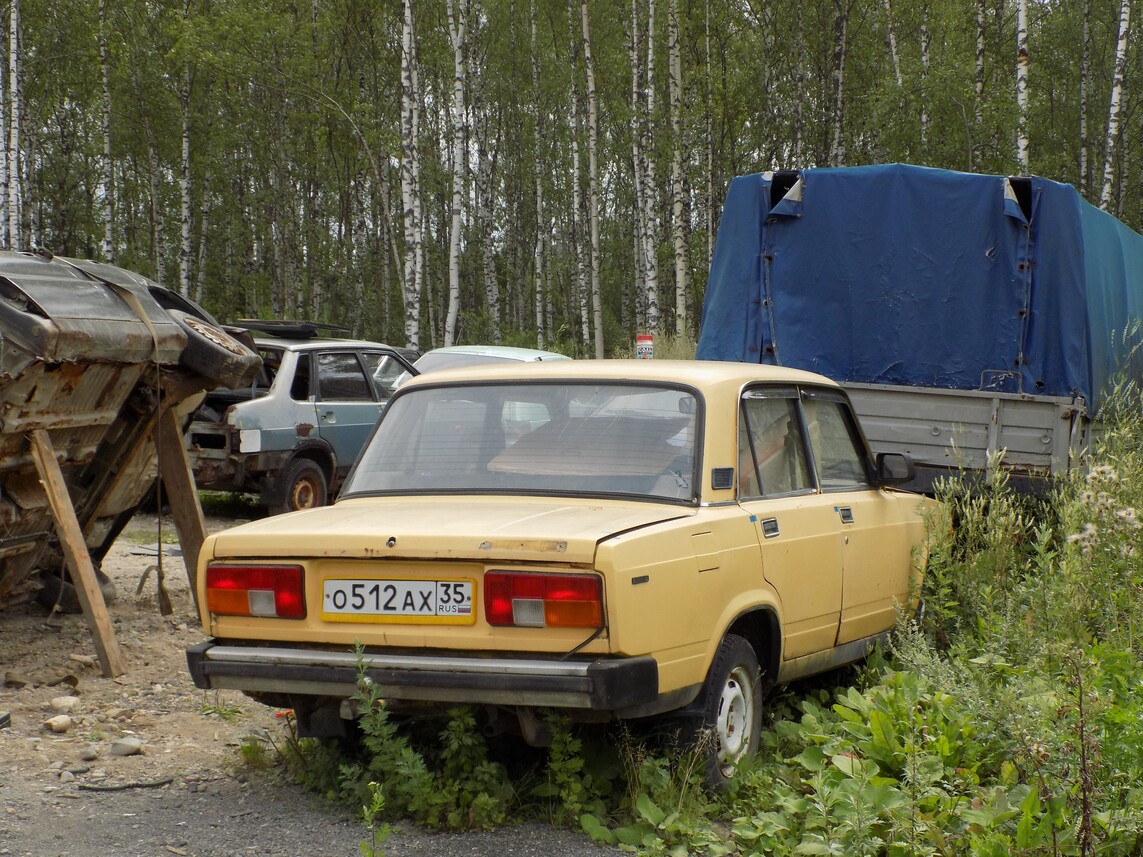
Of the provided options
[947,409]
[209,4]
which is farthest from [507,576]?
[209,4]

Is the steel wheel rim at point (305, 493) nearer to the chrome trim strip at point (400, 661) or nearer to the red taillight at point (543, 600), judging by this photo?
the chrome trim strip at point (400, 661)

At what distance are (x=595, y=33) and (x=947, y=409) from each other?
30.9 m

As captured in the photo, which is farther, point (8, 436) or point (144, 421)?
point (144, 421)

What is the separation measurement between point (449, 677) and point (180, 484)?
13.8 ft

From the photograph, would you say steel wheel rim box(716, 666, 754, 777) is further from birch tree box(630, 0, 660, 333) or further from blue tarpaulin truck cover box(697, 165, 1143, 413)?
birch tree box(630, 0, 660, 333)

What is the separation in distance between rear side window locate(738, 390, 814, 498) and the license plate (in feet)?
4.11

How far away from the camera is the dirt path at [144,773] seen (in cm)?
395

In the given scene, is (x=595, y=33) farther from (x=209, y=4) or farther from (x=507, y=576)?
(x=507, y=576)

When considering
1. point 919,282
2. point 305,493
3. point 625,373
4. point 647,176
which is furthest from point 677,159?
point 625,373

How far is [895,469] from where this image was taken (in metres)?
5.67

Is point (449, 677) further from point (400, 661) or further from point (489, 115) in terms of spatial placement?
point (489, 115)

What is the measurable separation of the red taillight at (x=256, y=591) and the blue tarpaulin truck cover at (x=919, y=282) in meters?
6.18

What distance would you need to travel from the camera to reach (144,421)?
7.24 m

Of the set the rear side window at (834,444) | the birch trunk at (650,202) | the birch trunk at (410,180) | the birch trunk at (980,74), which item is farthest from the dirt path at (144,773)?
the birch trunk at (980,74)
